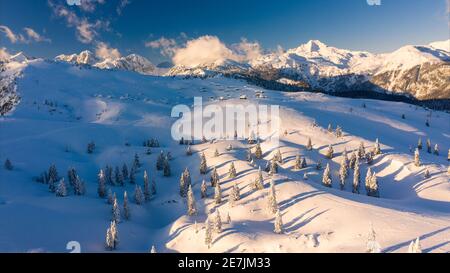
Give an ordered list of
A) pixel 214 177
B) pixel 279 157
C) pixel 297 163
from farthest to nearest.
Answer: pixel 279 157, pixel 297 163, pixel 214 177

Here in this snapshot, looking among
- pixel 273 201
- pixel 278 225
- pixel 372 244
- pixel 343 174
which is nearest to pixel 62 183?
pixel 273 201

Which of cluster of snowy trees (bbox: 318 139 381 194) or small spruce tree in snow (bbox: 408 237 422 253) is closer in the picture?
small spruce tree in snow (bbox: 408 237 422 253)

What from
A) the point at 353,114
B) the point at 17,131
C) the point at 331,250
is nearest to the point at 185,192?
the point at 331,250

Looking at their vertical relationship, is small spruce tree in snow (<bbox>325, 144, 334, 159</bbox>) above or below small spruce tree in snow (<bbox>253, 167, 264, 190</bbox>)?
above

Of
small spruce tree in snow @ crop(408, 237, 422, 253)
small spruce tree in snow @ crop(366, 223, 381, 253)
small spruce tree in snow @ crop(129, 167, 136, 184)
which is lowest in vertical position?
small spruce tree in snow @ crop(129, 167, 136, 184)

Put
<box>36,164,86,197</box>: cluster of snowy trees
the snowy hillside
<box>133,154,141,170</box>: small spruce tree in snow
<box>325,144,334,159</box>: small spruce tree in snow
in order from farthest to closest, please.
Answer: <box>325,144,334,159</box>: small spruce tree in snow < <box>133,154,141,170</box>: small spruce tree in snow < <box>36,164,86,197</box>: cluster of snowy trees < the snowy hillside

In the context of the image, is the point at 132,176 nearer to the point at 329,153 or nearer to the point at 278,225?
Answer: the point at 278,225

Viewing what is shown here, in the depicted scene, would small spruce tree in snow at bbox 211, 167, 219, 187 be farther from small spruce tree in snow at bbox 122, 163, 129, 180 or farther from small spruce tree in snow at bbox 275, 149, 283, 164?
small spruce tree in snow at bbox 122, 163, 129, 180

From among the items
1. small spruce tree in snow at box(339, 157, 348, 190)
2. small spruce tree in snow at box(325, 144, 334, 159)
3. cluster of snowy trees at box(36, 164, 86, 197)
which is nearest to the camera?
cluster of snowy trees at box(36, 164, 86, 197)

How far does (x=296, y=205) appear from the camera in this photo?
70688 mm

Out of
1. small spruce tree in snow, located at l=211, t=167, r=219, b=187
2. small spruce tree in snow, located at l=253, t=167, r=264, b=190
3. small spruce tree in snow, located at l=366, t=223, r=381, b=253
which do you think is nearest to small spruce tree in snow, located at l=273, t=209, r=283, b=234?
small spruce tree in snow, located at l=366, t=223, r=381, b=253

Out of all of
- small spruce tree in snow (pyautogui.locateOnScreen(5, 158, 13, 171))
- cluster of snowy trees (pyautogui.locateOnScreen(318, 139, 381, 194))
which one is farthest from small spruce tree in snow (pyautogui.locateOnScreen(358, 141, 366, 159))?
small spruce tree in snow (pyautogui.locateOnScreen(5, 158, 13, 171))

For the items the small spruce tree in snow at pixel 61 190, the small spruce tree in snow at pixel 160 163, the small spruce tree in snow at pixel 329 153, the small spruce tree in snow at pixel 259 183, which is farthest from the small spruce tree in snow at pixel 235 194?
the small spruce tree in snow at pixel 329 153

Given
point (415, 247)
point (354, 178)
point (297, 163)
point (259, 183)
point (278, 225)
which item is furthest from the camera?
point (297, 163)
